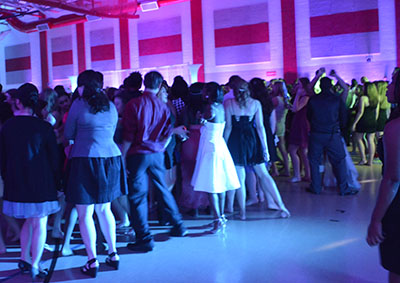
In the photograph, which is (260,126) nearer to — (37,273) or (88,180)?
(88,180)

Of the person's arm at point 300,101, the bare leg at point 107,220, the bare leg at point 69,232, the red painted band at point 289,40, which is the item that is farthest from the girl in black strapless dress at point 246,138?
the red painted band at point 289,40

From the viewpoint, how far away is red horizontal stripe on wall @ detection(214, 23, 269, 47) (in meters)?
11.3

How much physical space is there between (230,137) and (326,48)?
23.9ft

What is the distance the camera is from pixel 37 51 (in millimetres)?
15234

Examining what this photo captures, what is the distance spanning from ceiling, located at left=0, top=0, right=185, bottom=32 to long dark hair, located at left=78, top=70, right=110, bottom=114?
19.2ft

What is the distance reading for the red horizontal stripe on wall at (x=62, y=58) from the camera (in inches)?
572

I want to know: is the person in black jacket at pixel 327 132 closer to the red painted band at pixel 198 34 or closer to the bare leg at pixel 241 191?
the bare leg at pixel 241 191

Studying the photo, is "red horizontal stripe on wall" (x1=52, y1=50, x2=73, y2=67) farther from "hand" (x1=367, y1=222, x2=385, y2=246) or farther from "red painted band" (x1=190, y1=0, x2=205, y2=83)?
"hand" (x1=367, y1=222, x2=385, y2=246)

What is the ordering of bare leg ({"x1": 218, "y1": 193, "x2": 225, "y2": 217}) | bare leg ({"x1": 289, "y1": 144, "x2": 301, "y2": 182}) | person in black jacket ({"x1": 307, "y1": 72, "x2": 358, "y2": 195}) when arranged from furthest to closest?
bare leg ({"x1": 289, "y1": 144, "x2": 301, "y2": 182}) → person in black jacket ({"x1": 307, "y1": 72, "x2": 358, "y2": 195}) → bare leg ({"x1": 218, "y1": 193, "x2": 225, "y2": 217})

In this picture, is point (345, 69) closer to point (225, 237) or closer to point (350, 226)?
point (350, 226)

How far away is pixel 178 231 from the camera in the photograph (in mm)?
3822

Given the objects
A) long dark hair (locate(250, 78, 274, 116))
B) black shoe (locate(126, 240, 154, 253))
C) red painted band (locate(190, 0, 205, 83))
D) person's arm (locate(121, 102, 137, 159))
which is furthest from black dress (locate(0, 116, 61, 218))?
red painted band (locate(190, 0, 205, 83))

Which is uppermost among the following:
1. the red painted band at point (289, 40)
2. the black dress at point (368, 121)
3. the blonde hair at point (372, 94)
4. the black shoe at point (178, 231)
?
the red painted band at point (289, 40)

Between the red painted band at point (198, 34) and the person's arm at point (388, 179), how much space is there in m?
10.6
